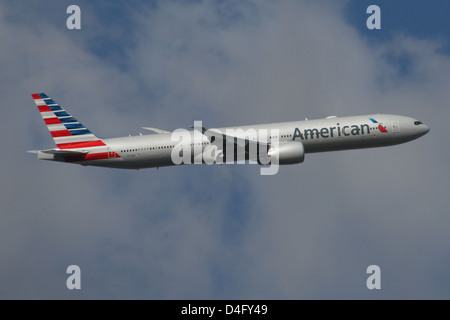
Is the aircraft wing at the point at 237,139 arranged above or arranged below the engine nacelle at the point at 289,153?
above

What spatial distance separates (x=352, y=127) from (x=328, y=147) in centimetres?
326

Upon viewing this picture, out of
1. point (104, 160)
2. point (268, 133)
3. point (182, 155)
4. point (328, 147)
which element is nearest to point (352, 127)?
point (328, 147)

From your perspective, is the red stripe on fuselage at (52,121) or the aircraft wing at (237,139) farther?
the red stripe on fuselage at (52,121)

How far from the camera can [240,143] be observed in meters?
65.8

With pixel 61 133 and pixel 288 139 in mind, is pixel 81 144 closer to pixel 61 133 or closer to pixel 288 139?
pixel 61 133

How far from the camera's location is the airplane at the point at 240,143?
214ft

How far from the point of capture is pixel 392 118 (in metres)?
67.5

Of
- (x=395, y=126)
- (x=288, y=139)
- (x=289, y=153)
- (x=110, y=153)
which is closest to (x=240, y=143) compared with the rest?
(x=288, y=139)

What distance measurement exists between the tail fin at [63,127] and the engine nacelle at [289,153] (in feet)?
60.1

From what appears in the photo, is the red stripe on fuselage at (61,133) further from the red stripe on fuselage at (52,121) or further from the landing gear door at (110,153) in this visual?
the landing gear door at (110,153)

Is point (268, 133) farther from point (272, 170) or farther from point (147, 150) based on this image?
point (147, 150)

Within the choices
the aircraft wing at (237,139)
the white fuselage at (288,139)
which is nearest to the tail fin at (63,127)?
the white fuselage at (288,139)

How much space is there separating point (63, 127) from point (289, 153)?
24.8m

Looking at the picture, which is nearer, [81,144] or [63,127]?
[81,144]
